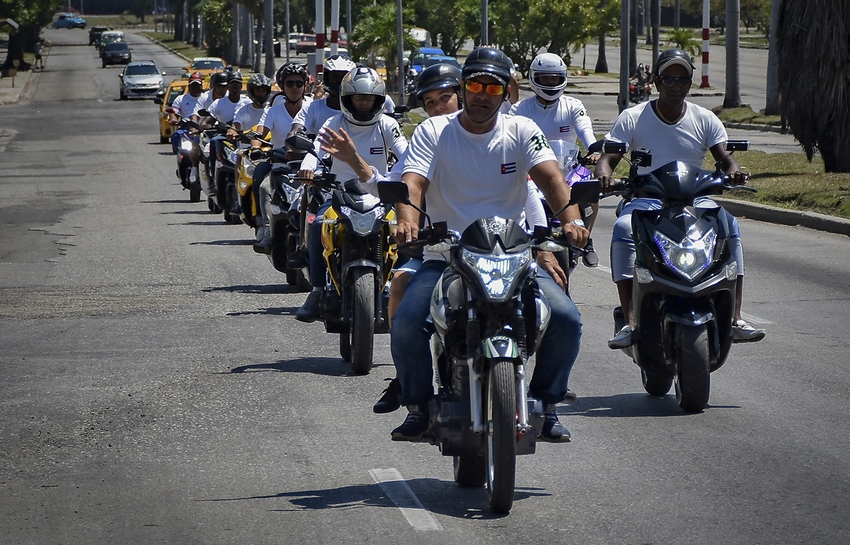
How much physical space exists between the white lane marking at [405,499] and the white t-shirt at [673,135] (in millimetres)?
3206

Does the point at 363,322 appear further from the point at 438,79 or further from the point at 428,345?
the point at 428,345

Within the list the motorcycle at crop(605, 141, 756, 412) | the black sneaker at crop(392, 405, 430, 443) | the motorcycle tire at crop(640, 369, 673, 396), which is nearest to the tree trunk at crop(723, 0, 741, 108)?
the motorcycle tire at crop(640, 369, 673, 396)

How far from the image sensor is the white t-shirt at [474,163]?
21.3 ft

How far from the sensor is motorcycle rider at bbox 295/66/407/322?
33.3 ft

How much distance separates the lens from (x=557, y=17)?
210 feet

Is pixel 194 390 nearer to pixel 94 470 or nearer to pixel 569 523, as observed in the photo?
pixel 94 470

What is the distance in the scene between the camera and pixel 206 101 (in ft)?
72.8

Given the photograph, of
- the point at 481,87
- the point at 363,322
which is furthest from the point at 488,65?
the point at 363,322

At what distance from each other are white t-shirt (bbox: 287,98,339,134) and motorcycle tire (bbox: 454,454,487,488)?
5.76m

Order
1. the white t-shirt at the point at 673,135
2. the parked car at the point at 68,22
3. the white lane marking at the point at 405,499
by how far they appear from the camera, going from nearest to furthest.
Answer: the white lane marking at the point at 405,499
the white t-shirt at the point at 673,135
the parked car at the point at 68,22

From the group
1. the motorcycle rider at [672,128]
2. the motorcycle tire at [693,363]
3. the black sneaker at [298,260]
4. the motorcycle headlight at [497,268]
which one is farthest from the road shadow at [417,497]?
the black sneaker at [298,260]

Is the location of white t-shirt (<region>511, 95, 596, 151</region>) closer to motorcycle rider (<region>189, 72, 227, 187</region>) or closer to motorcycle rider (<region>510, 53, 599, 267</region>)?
motorcycle rider (<region>510, 53, 599, 267</region>)

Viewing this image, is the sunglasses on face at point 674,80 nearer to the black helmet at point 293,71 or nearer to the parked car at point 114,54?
the black helmet at point 293,71

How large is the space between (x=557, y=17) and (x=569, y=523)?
196 ft
